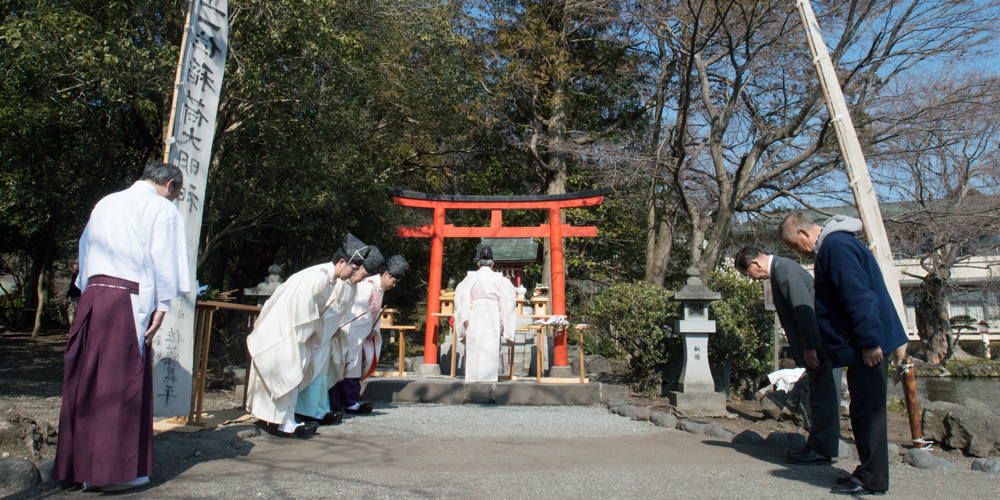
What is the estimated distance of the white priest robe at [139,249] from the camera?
108 inches

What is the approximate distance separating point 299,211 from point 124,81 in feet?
10.2

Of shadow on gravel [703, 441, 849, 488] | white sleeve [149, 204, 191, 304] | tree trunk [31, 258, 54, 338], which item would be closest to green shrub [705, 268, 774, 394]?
shadow on gravel [703, 441, 849, 488]

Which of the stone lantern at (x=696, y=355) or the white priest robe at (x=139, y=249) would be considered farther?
the stone lantern at (x=696, y=355)

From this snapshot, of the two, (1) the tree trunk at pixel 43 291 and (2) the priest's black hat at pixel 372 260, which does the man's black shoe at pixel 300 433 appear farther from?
(1) the tree trunk at pixel 43 291

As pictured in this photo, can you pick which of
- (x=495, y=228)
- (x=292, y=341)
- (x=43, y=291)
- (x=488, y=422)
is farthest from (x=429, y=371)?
(x=43, y=291)

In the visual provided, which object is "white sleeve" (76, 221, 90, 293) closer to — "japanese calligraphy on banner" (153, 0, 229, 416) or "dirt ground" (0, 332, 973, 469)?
"dirt ground" (0, 332, 973, 469)

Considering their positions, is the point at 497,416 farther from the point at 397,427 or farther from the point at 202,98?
the point at 202,98

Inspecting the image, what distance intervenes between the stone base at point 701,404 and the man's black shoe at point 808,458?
261 cm

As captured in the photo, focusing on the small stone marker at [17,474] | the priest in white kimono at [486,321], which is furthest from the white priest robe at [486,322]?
the small stone marker at [17,474]

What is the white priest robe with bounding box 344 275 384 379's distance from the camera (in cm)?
543

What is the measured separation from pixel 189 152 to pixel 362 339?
7.15 ft

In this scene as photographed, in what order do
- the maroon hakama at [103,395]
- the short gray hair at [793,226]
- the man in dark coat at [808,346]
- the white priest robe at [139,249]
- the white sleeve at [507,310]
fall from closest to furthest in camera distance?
the maroon hakama at [103,395]
the white priest robe at [139,249]
the short gray hair at [793,226]
the man in dark coat at [808,346]
the white sleeve at [507,310]

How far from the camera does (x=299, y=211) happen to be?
364 inches

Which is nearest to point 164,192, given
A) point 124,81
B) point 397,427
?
point 397,427
